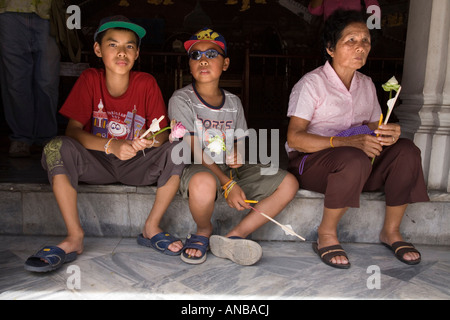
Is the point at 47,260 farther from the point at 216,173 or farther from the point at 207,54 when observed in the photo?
the point at 207,54

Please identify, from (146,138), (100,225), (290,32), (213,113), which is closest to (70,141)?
(146,138)

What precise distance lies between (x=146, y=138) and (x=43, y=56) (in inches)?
74.1

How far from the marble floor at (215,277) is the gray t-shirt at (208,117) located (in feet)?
2.43

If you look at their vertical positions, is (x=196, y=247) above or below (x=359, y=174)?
below

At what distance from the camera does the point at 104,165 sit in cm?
250

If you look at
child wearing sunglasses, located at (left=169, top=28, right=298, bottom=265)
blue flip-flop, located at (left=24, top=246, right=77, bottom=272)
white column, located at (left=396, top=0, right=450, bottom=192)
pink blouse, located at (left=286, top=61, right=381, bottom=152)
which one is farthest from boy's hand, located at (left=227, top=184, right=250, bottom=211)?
white column, located at (left=396, top=0, right=450, bottom=192)

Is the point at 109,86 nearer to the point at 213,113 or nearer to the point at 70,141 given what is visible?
the point at 70,141

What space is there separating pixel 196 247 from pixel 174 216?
17.0 inches

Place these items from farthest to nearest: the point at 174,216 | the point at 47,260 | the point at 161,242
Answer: the point at 174,216, the point at 161,242, the point at 47,260

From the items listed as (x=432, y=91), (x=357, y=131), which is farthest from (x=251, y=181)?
(x=432, y=91)

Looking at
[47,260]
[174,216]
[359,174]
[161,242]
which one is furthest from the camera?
[174,216]

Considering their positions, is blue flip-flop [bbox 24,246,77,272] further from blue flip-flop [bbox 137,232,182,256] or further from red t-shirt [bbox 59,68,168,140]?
red t-shirt [bbox 59,68,168,140]

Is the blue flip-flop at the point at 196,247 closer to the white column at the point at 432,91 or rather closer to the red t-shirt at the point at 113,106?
the red t-shirt at the point at 113,106

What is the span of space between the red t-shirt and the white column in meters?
1.75
